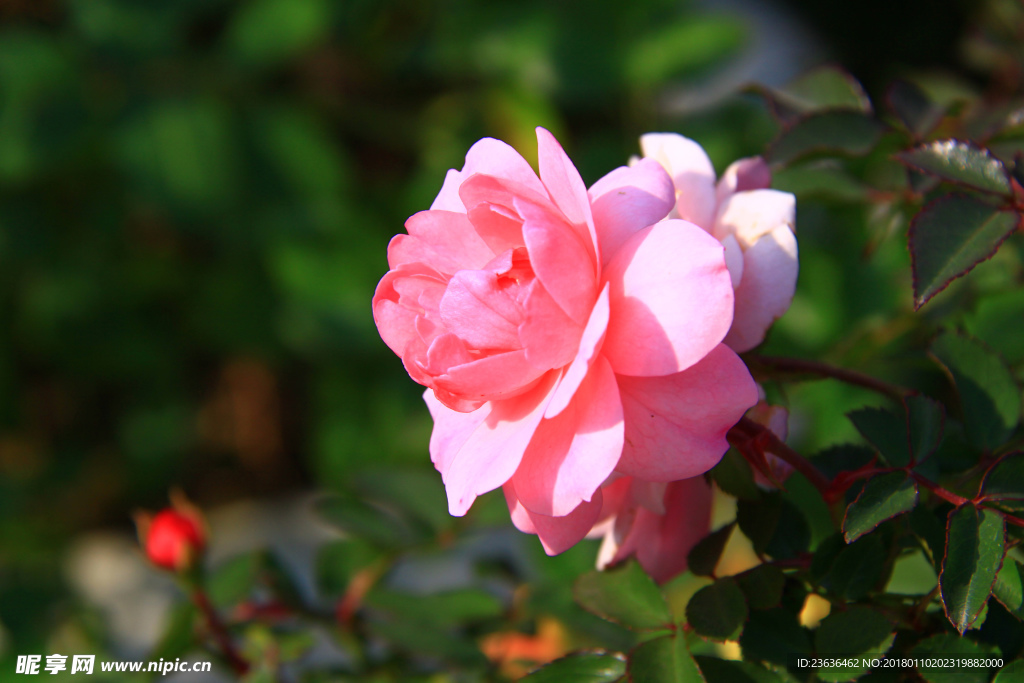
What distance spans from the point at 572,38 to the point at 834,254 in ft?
1.94

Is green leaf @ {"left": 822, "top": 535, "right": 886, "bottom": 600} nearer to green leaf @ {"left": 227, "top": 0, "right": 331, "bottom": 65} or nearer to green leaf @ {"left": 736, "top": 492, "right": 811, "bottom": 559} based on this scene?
green leaf @ {"left": 736, "top": 492, "right": 811, "bottom": 559}

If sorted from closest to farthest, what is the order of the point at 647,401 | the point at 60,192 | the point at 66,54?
1. the point at 647,401
2. the point at 66,54
3. the point at 60,192

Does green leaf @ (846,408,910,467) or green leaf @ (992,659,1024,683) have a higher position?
green leaf @ (846,408,910,467)

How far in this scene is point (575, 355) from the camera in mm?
303

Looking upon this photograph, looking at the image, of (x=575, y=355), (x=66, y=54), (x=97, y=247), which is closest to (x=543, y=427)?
(x=575, y=355)

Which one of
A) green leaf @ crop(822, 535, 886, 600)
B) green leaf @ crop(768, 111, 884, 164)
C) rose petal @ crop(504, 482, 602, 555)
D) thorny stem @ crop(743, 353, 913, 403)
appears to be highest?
green leaf @ crop(768, 111, 884, 164)

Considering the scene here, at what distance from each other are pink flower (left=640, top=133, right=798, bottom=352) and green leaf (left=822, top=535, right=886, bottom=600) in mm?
98

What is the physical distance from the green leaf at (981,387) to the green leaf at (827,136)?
0.13 m

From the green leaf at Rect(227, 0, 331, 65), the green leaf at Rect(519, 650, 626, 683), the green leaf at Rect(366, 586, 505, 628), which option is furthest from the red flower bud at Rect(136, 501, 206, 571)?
the green leaf at Rect(227, 0, 331, 65)

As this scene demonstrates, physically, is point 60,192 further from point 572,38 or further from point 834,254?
point 834,254

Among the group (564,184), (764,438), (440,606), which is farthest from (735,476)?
(440,606)

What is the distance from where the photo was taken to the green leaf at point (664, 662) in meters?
0.32

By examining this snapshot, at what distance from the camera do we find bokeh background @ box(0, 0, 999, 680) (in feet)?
3.92

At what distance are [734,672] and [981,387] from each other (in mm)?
183
